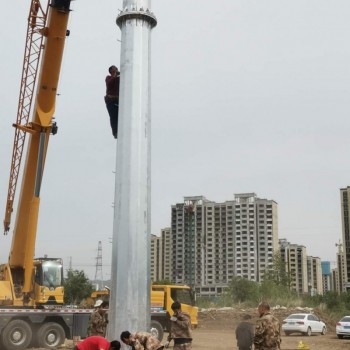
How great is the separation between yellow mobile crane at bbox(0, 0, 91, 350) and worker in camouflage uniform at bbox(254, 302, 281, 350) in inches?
404

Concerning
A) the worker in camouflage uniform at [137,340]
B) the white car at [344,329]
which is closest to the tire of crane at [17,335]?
the worker in camouflage uniform at [137,340]

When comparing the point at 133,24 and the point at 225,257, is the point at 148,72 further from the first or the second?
the point at 225,257

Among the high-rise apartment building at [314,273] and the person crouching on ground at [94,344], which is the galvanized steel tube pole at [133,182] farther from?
the high-rise apartment building at [314,273]

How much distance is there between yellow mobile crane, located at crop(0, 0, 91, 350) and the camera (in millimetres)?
15781

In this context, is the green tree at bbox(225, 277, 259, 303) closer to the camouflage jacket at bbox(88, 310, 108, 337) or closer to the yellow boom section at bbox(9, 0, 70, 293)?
the yellow boom section at bbox(9, 0, 70, 293)

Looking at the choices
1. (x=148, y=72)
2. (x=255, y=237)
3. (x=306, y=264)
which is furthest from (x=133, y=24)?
(x=306, y=264)

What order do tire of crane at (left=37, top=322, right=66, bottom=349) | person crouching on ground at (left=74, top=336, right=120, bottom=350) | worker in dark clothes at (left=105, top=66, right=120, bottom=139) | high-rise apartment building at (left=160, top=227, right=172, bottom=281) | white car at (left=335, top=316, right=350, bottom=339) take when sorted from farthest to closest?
high-rise apartment building at (left=160, top=227, right=172, bottom=281)
white car at (left=335, top=316, right=350, bottom=339)
tire of crane at (left=37, top=322, right=66, bottom=349)
person crouching on ground at (left=74, top=336, right=120, bottom=350)
worker in dark clothes at (left=105, top=66, right=120, bottom=139)

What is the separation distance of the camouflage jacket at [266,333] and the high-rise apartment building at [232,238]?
79.3 metres

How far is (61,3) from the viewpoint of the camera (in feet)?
48.6

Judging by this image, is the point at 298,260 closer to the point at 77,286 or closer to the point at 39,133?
the point at 77,286

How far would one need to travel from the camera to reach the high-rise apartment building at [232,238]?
88.0m

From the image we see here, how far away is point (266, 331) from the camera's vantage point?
7488 millimetres

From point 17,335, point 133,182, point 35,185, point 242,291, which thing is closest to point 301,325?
point 17,335

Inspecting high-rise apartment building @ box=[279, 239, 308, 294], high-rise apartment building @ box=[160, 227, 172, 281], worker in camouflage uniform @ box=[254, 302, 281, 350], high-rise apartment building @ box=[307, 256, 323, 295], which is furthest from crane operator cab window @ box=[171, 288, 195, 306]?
high-rise apartment building @ box=[307, 256, 323, 295]
